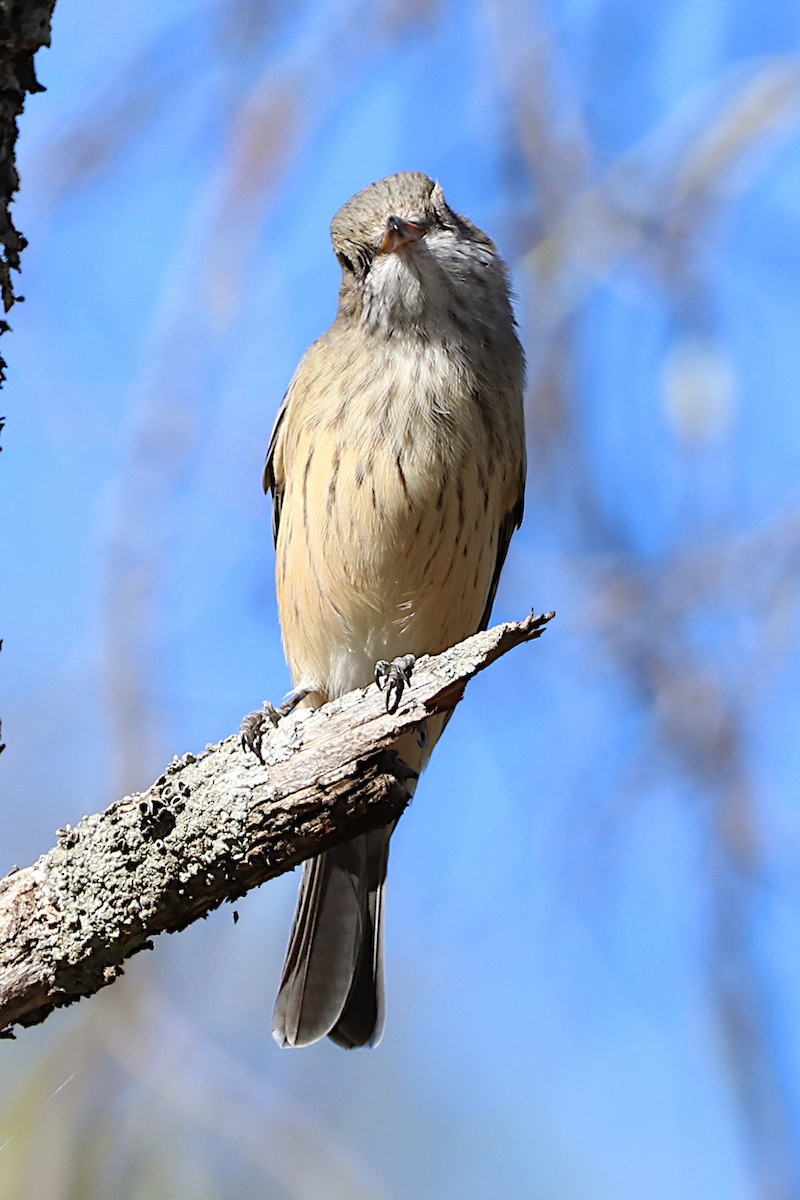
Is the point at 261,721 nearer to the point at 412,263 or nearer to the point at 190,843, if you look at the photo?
the point at 190,843

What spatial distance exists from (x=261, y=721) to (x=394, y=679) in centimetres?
49

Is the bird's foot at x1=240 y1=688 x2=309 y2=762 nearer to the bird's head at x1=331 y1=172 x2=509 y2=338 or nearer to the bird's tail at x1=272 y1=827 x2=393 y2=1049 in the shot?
the bird's tail at x1=272 y1=827 x2=393 y2=1049

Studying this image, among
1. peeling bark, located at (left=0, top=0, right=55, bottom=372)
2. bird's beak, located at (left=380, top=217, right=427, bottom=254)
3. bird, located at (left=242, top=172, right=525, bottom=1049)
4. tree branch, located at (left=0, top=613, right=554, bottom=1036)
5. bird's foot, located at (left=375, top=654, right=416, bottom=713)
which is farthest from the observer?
bird's beak, located at (left=380, top=217, right=427, bottom=254)

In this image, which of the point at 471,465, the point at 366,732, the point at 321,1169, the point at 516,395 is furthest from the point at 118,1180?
the point at 516,395

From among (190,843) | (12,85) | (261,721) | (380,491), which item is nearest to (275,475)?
(380,491)

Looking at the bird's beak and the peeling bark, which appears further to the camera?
the bird's beak

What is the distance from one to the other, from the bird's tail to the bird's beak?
1990 millimetres

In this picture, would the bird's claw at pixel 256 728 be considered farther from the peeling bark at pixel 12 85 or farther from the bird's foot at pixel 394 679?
the peeling bark at pixel 12 85

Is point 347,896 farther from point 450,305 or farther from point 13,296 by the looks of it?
point 13,296

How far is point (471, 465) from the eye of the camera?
4027 mm

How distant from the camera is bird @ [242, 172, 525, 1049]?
3963 mm

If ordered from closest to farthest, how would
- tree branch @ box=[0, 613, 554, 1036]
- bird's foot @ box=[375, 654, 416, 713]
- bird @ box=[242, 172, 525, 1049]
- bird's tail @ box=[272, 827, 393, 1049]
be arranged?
tree branch @ box=[0, 613, 554, 1036], bird's foot @ box=[375, 654, 416, 713], bird's tail @ box=[272, 827, 393, 1049], bird @ box=[242, 172, 525, 1049]

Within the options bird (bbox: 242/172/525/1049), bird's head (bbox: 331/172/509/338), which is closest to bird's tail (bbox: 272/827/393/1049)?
bird (bbox: 242/172/525/1049)

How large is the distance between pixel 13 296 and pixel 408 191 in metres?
2.77
